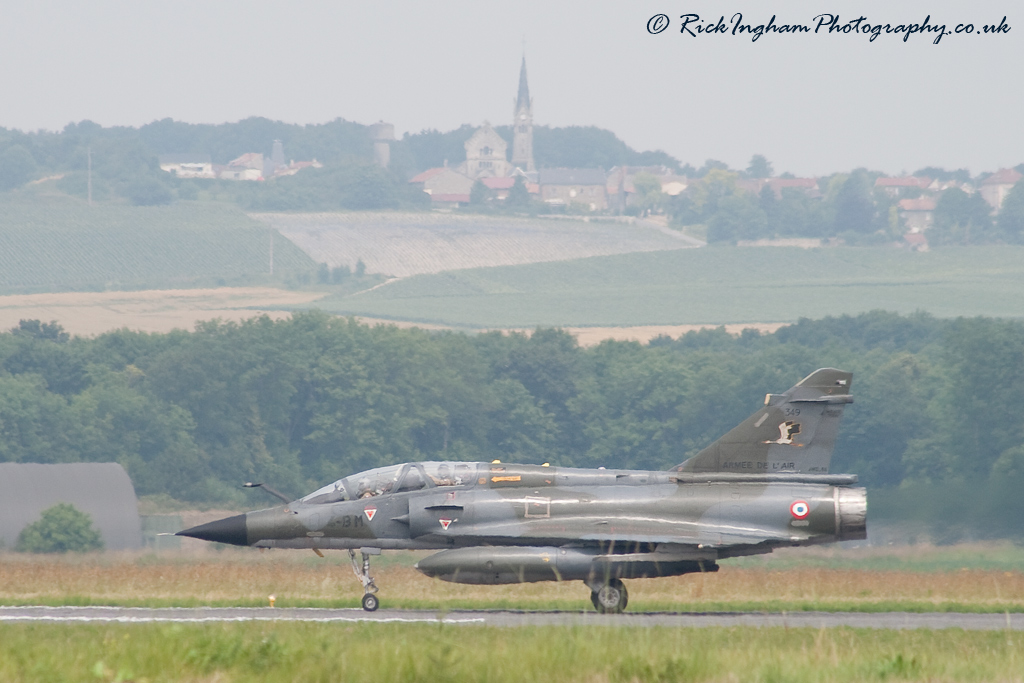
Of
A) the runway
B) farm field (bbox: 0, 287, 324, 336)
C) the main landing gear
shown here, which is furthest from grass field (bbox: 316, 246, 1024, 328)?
the runway

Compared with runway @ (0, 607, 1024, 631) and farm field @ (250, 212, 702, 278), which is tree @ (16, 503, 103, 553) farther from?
farm field @ (250, 212, 702, 278)

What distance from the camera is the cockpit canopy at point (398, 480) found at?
20.8 m

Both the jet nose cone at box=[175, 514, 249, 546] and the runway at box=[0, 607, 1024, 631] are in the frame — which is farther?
the jet nose cone at box=[175, 514, 249, 546]

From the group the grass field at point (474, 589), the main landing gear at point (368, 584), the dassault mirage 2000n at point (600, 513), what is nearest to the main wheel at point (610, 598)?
the dassault mirage 2000n at point (600, 513)

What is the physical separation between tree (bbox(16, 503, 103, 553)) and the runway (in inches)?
1329

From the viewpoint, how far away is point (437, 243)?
185125 mm

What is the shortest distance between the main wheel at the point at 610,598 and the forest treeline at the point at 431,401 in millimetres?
60094

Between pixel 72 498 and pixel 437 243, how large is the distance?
130727 millimetres

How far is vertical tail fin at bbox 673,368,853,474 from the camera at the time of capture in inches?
830

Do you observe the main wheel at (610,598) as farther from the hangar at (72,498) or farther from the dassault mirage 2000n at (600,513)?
the hangar at (72,498)

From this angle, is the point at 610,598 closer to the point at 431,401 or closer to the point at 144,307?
the point at 431,401

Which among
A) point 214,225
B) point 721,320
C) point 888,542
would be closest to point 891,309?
point 721,320

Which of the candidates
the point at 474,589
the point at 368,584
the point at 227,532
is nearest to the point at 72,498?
the point at 474,589

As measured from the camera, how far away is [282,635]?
14.4 m
